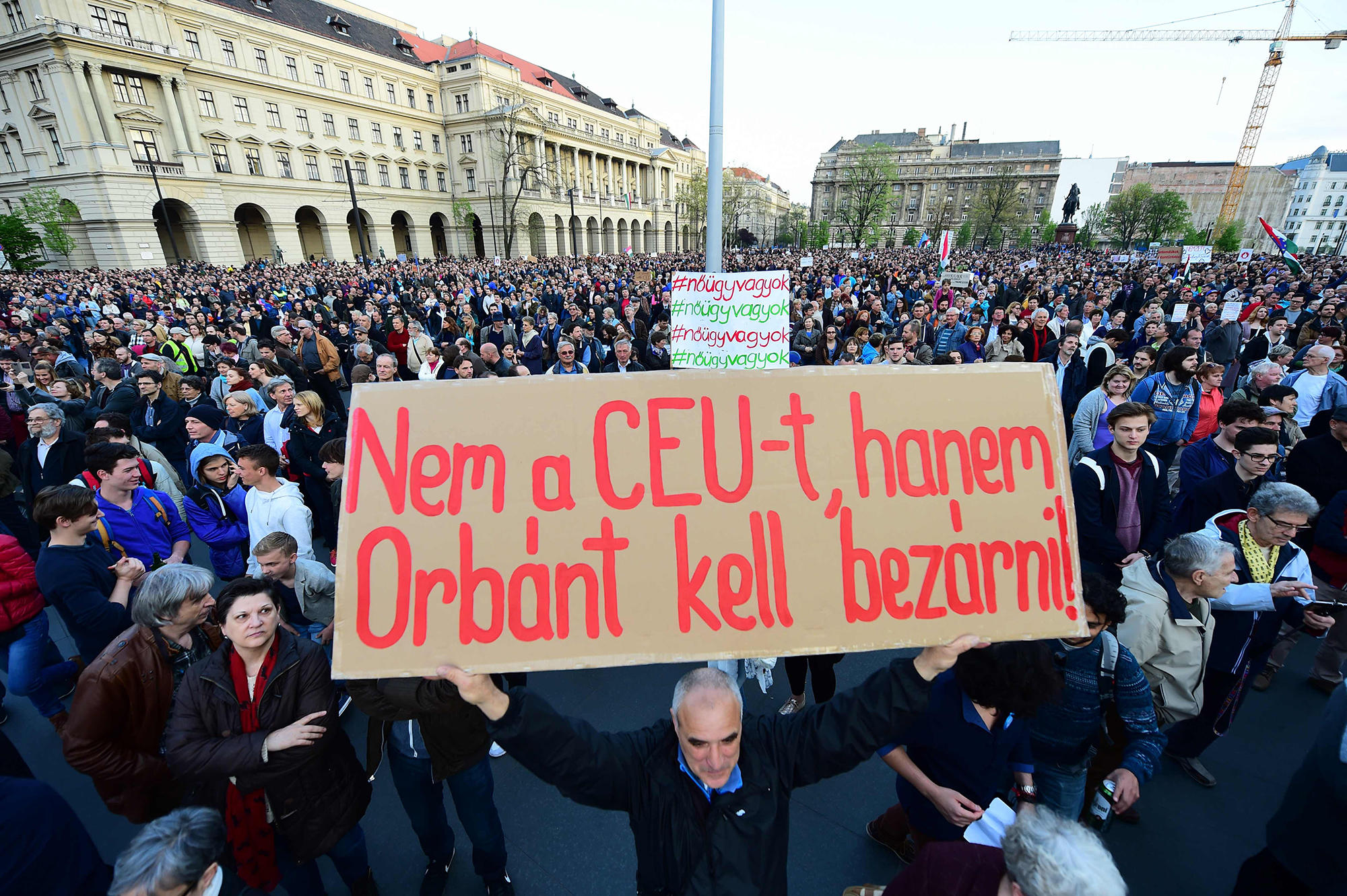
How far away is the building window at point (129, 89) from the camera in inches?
1314

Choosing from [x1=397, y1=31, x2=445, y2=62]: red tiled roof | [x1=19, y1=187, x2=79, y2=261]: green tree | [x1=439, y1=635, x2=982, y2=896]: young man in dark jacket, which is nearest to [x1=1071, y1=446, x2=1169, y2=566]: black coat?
[x1=439, y1=635, x2=982, y2=896]: young man in dark jacket

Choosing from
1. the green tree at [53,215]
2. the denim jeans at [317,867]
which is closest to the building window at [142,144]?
the green tree at [53,215]

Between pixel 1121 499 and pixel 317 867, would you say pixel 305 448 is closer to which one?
pixel 317 867

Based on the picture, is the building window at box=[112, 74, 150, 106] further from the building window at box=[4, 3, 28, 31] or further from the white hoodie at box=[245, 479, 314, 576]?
the white hoodie at box=[245, 479, 314, 576]

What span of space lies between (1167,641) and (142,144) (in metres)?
51.2

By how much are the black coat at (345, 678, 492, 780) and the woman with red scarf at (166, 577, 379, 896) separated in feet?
0.54

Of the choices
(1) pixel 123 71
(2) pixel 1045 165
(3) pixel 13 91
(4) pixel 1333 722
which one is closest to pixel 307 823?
(4) pixel 1333 722

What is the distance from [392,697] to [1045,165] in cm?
11816

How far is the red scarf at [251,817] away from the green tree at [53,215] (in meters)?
43.6

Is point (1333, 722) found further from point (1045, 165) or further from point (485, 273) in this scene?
point (1045, 165)

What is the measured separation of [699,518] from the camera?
1.62m

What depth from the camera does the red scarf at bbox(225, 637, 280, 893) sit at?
204cm

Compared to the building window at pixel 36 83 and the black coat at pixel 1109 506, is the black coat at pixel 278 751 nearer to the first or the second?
the black coat at pixel 1109 506

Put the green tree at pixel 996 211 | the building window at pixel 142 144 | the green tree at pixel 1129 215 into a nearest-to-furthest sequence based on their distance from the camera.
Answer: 1. the building window at pixel 142 144
2. the green tree at pixel 996 211
3. the green tree at pixel 1129 215
